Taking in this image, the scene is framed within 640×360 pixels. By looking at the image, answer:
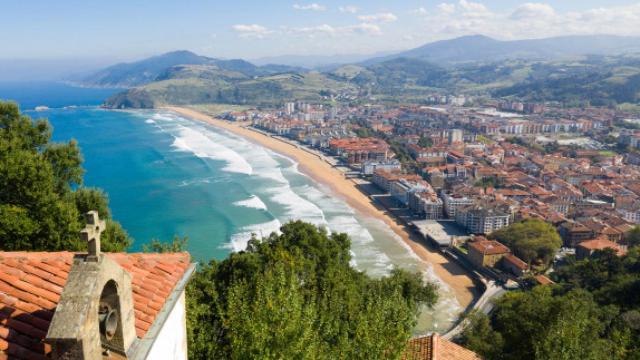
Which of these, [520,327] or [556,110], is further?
[556,110]

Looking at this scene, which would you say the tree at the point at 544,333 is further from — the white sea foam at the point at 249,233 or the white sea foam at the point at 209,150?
the white sea foam at the point at 209,150

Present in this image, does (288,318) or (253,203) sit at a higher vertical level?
(288,318)

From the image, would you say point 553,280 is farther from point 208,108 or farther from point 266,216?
point 208,108

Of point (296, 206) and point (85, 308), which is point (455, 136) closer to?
point (296, 206)

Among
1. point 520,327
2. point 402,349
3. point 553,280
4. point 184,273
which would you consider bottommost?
point 553,280

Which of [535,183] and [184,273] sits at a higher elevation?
[184,273]

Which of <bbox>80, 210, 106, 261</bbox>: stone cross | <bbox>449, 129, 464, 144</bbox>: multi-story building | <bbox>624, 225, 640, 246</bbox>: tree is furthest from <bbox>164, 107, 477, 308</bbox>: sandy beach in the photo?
<bbox>80, 210, 106, 261</bbox>: stone cross

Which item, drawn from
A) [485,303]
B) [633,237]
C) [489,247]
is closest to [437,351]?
[485,303]

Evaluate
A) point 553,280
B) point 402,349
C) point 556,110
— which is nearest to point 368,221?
point 553,280
